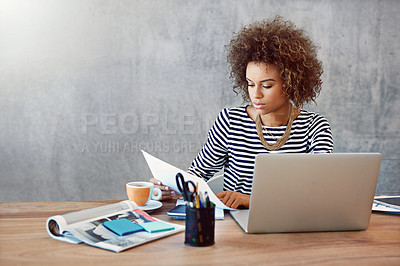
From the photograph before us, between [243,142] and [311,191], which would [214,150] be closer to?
[243,142]

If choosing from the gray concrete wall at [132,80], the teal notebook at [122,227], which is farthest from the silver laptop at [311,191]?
the gray concrete wall at [132,80]

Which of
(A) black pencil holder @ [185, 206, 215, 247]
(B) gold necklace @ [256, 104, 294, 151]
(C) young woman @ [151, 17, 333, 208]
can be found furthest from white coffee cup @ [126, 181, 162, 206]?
(B) gold necklace @ [256, 104, 294, 151]

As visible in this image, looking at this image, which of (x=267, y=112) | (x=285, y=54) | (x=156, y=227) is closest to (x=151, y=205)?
(x=156, y=227)

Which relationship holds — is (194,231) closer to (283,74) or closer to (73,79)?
(283,74)

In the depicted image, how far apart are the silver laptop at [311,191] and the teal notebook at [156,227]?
0.70 feet

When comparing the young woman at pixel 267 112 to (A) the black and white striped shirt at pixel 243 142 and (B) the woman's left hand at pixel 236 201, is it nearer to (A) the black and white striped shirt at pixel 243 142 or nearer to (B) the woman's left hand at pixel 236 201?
(A) the black and white striped shirt at pixel 243 142

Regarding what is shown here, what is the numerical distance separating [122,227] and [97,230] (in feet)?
0.21

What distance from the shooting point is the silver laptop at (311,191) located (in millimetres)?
1028

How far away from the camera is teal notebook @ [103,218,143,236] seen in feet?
3.42

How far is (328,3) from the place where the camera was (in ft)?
11.1

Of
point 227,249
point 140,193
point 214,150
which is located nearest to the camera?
point 227,249

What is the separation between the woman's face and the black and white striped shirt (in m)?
0.17

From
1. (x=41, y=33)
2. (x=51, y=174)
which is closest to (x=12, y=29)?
(x=41, y=33)

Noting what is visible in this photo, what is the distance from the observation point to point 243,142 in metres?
1.84
